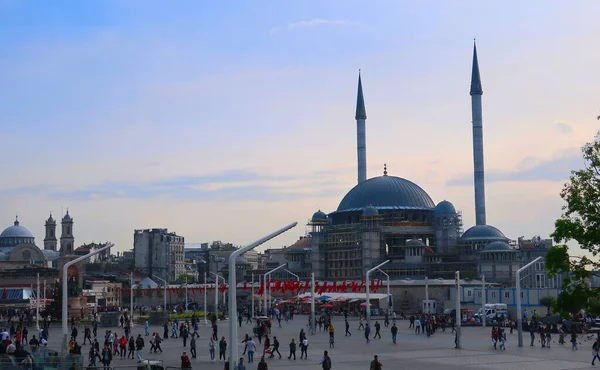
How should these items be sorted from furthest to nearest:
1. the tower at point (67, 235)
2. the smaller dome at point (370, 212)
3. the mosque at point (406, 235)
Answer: the tower at point (67, 235) < the smaller dome at point (370, 212) < the mosque at point (406, 235)

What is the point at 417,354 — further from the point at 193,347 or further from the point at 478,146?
the point at 478,146

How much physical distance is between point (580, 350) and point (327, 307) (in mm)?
52805

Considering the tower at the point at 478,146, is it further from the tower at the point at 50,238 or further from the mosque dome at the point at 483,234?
the tower at the point at 50,238

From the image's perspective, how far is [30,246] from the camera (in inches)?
6580

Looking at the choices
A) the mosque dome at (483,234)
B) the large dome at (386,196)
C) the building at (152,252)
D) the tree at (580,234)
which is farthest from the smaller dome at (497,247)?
the tree at (580,234)

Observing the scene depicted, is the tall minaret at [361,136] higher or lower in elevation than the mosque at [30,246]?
higher

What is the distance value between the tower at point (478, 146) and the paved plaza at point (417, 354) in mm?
71622

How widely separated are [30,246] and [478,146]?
284 ft

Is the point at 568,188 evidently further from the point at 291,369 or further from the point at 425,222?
the point at 425,222

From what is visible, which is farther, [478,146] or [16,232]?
[16,232]

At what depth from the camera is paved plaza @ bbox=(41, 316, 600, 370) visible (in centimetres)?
3778

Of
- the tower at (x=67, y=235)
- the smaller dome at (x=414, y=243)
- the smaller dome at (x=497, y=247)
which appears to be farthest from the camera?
the tower at (x=67, y=235)

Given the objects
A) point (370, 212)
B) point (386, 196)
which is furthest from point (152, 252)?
point (370, 212)

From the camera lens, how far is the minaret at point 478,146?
12875cm
